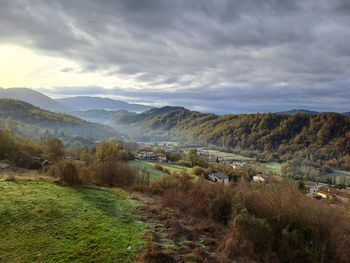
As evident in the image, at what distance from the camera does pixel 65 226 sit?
11.4 m

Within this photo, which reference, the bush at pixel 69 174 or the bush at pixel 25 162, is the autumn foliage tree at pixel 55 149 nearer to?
the bush at pixel 25 162

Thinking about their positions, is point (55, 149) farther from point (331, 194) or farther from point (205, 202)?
point (331, 194)

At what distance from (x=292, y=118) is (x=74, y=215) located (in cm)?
14611

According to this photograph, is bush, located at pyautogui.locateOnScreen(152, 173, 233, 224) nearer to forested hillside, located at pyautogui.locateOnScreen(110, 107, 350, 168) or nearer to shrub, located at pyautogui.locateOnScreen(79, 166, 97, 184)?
shrub, located at pyautogui.locateOnScreen(79, 166, 97, 184)

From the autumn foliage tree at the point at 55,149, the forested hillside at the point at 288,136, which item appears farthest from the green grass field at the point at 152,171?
the forested hillside at the point at 288,136

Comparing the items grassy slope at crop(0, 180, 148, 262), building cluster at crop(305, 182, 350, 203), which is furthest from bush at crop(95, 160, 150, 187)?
building cluster at crop(305, 182, 350, 203)

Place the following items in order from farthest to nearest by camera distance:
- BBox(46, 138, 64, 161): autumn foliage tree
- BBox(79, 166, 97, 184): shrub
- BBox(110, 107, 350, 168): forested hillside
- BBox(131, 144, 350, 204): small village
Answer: BBox(110, 107, 350, 168): forested hillside → BBox(131, 144, 350, 204): small village → BBox(46, 138, 64, 161): autumn foliage tree → BBox(79, 166, 97, 184): shrub

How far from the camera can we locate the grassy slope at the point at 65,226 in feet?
30.8

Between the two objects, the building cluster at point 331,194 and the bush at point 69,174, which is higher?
the bush at point 69,174

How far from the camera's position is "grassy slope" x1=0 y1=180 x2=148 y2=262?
30.8 ft

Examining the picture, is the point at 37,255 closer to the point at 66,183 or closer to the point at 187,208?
the point at 187,208

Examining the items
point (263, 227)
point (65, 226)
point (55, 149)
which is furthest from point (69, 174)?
point (55, 149)

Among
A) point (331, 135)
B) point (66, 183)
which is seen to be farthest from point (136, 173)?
point (331, 135)

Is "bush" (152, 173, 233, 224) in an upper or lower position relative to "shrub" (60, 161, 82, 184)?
lower
